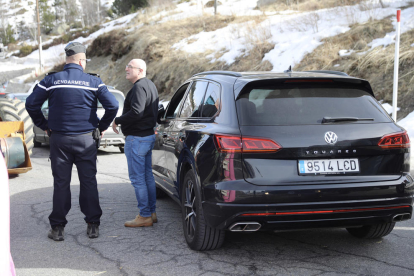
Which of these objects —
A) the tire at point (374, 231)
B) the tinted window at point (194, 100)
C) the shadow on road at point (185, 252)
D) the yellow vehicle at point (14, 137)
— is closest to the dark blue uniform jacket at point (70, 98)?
the tinted window at point (194, 100)

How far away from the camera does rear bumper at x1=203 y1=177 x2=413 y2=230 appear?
3.70 m

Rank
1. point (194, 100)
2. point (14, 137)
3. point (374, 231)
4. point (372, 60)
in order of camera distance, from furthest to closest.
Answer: point (372, 60)
point (14, 137)
point (194, 100)
point (374, 231)

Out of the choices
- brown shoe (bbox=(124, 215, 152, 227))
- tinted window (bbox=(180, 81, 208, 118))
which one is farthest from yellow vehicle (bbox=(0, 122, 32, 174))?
tinted window (bbox=(180, 81, 208, 118))

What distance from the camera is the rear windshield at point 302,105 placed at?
12.8 ft

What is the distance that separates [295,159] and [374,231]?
148cm

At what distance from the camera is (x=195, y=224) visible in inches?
172

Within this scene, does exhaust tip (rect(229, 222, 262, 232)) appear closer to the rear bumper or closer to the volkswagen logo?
the rear bumper

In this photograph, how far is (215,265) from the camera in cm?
404

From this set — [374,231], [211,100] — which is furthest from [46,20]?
[374,231]

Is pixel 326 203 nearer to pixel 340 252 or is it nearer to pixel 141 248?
pixel 340 252

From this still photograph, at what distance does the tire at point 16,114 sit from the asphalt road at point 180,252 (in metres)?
4.43

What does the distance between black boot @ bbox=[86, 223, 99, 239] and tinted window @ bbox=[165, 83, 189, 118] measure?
159 centimetres

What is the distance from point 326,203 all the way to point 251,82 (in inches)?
47.2

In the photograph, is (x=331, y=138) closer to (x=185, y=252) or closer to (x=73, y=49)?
(x=185, y=252)
